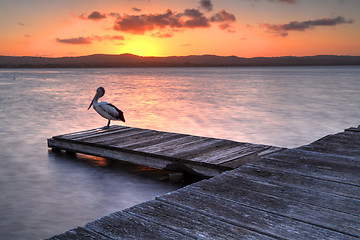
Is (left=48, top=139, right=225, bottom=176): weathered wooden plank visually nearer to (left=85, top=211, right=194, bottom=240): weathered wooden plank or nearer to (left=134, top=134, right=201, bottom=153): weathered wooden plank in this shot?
(left=134, top=134, right=201, bottom=153): weathered wooden plank

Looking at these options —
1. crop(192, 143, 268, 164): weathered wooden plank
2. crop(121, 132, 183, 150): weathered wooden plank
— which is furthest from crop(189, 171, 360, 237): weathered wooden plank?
crop(121, 132, 183, 150): weathered wooden plank

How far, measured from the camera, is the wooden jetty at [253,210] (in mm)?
2494

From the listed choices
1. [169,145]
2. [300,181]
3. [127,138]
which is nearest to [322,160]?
[300,181]

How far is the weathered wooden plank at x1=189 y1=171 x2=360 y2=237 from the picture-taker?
267cm

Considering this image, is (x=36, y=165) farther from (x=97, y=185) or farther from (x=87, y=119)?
(x=87, y=119)

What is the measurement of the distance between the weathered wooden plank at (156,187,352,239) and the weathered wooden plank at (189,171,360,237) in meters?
0.08

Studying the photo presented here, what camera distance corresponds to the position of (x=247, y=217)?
276 cm

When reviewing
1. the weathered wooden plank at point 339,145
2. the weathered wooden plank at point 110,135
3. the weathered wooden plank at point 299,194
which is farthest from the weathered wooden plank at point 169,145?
the weathered wooden plank at point 299,194

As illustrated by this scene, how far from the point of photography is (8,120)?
16953 millimetres

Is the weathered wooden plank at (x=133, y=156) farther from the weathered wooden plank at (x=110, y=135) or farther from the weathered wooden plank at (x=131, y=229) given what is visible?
the weathered wooden plank at (x=131, y=229)

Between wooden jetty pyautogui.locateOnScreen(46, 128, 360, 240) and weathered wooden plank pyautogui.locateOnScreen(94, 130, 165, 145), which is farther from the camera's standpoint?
weathered wooden plank pyautogui.locateOnScreen(94, 130, 165, 145)

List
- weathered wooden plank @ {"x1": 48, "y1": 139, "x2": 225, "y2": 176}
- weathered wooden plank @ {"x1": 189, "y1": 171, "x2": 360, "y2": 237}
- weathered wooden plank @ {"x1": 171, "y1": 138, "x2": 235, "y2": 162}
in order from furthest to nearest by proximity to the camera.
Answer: weathered wooden plank @ {"x1": 171, "y1": 138, "x2": 235, "y2": 162}
weathered wooden plank @ {"x1": 48, "y1": 139, "x2": 225, "y2": 176}
weathered wooden plank @ {"x1": 189, "y1": 171, "x2": 360, "y2": 237}

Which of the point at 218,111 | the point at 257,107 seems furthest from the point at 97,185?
the point at 257,107

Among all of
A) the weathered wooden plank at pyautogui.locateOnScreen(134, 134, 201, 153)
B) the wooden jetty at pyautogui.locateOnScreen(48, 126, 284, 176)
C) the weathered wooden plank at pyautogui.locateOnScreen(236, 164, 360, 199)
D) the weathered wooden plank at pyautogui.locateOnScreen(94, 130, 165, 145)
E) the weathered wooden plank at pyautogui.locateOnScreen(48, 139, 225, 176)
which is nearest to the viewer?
the weathered wooden plank at pyautogui.locateOnScreen(236, 164, 360, 199)
